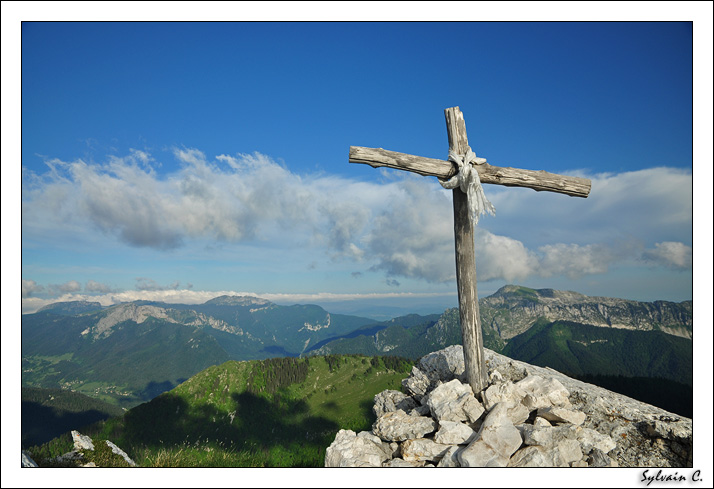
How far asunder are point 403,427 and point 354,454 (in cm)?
137

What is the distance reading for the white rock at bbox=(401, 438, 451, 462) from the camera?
7410 mm

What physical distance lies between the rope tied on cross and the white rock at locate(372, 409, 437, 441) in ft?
16.5

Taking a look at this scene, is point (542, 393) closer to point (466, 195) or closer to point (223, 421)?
point (466, 195)

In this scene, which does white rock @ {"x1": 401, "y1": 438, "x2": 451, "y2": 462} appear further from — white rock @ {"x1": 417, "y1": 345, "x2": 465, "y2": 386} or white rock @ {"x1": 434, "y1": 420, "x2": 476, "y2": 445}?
white rock @ {"x1": 417, "y1": 345, "x2": 465, "y2": 386}

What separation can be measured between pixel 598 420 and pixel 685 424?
168 cm

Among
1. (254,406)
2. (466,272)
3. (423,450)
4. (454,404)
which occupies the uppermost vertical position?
(466,272)

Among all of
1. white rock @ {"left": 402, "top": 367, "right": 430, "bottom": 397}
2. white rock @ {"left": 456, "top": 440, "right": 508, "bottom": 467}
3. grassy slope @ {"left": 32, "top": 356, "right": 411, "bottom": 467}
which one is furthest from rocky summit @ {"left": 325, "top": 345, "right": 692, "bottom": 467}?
grassy slope @ {"left": 32, "top": 356, "right": 411, "bottom": 467}

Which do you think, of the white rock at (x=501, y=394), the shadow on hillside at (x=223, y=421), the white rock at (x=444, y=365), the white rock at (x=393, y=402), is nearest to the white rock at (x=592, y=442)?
the white rock at (x=501, y=394)

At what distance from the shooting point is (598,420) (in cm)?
880

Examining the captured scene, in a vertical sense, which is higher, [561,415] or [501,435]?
[501,435]

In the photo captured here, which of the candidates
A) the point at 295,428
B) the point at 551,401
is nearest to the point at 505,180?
the point at 551,401

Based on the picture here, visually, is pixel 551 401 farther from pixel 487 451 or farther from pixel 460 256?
pixel 460 256

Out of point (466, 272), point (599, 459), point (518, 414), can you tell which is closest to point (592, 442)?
point (599, 459)

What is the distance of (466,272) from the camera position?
30.5ft
